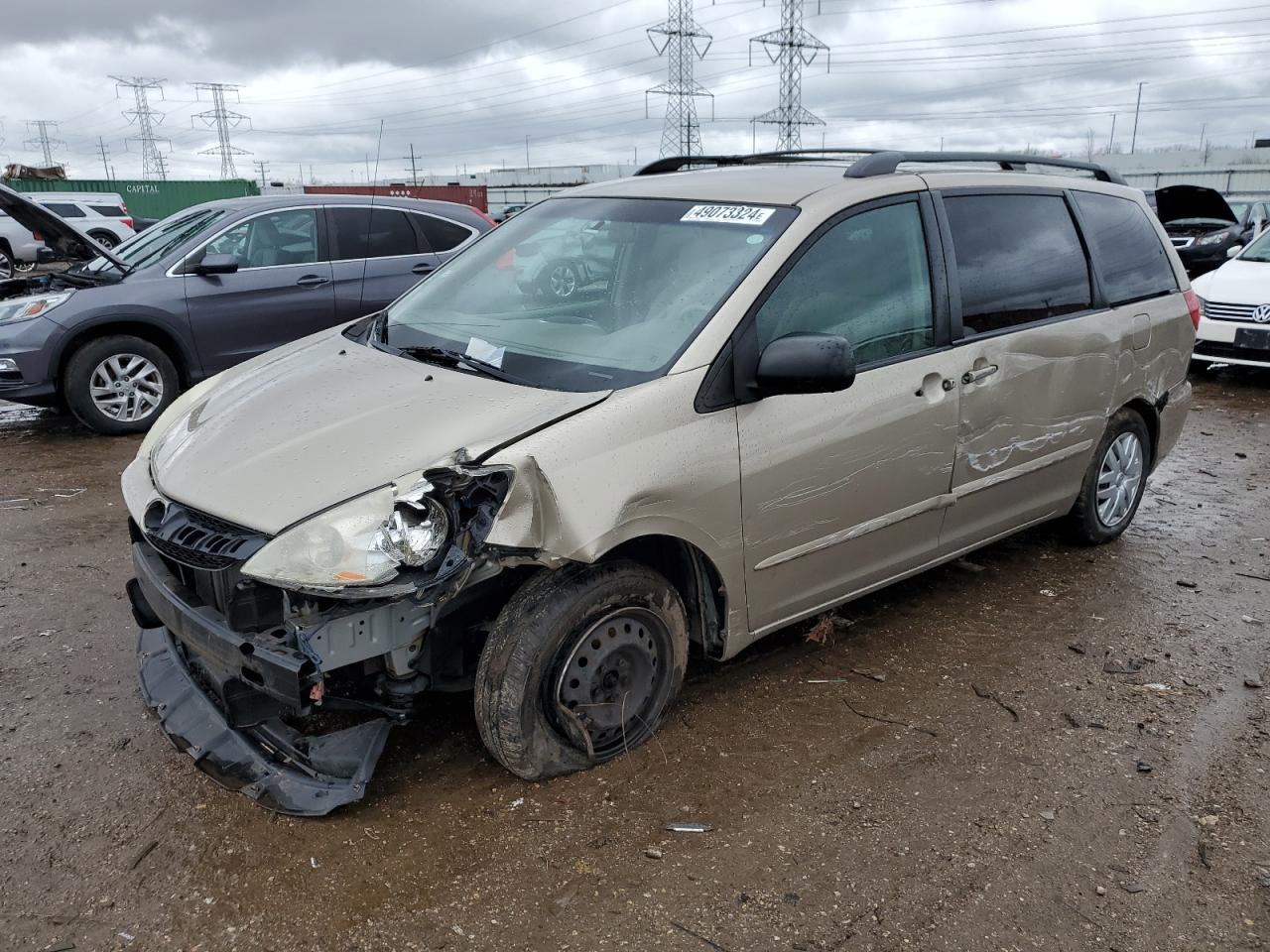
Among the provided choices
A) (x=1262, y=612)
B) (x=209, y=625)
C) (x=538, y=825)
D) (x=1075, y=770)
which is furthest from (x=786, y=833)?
(x=1262, y=612)

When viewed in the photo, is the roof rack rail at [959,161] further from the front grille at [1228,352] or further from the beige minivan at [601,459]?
the front grille at [1228,352]

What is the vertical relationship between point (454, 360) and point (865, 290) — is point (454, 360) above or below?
below

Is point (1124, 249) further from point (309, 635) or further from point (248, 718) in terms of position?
point (248, 718)

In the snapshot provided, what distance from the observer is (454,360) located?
331 cm

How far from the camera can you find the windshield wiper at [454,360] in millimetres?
3104

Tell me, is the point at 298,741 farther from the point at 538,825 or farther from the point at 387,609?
the point at 538,825

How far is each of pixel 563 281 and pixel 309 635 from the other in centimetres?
172

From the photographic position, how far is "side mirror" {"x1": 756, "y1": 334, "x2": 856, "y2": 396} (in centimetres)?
294

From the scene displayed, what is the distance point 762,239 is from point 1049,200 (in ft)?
5.98

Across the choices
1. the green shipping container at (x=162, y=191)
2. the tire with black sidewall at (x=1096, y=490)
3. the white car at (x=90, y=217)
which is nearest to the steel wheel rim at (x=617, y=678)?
the tire with black sidewall at (x=1096, y=490)

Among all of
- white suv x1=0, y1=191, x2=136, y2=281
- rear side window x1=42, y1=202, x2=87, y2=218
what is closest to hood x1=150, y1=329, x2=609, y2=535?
white suv x1=0, y1=191, x2=136, y2=281

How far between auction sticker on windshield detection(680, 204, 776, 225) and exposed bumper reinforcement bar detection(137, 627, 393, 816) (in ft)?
6.57

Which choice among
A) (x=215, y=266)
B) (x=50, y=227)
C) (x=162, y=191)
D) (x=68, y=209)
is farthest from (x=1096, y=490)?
(x=162, y=191)

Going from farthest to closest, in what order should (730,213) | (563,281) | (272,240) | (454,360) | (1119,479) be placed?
(272,240) → (1119,479) → (563,281) → (730,213) → (454,360)
